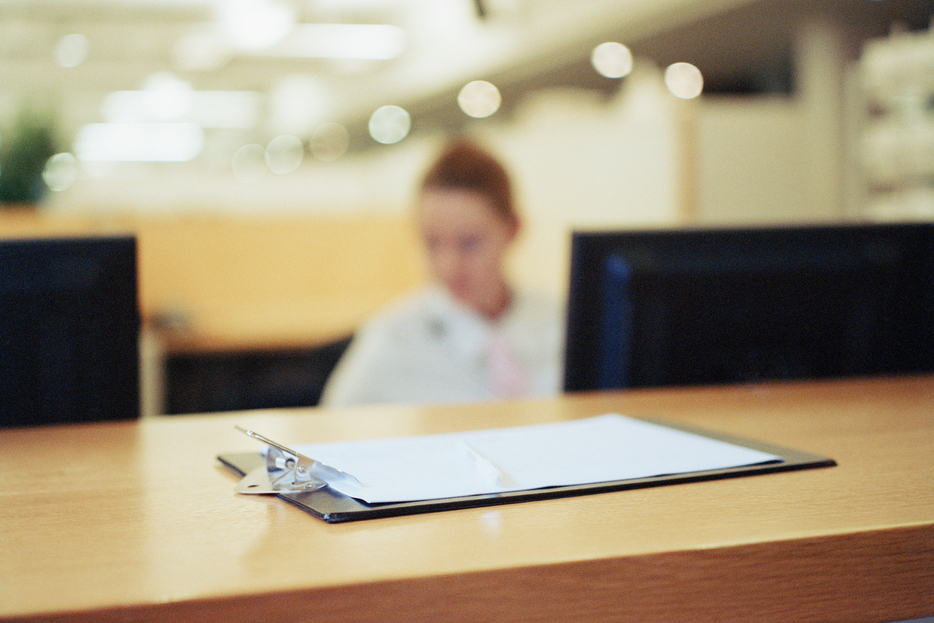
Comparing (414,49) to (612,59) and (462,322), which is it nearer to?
(612,59)

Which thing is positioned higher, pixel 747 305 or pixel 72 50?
pixel 72 50

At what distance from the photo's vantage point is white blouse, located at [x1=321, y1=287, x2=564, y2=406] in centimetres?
188

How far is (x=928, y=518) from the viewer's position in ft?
1.79

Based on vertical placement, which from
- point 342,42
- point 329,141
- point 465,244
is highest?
point 342,42

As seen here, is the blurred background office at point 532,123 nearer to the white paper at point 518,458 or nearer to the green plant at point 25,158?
the green plant at point 25,158

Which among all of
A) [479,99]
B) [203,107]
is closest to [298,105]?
A: [203,107]

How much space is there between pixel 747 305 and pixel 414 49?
224 inches

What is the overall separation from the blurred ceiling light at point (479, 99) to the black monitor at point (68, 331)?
15.9 ft

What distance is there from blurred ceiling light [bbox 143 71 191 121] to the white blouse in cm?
608

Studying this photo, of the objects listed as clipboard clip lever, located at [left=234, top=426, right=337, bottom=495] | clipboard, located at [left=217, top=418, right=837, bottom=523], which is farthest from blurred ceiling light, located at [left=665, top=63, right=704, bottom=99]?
clipboard clip lever, located at [left=234, top=426, right=337, bottom=495]

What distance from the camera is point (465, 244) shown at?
6.58 ft

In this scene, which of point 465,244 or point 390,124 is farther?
point 390,124

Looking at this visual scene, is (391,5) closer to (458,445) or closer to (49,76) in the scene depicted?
(49,76)

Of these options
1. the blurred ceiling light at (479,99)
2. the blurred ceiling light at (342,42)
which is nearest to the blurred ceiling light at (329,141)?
the blurred ceiling light at (479,99)
